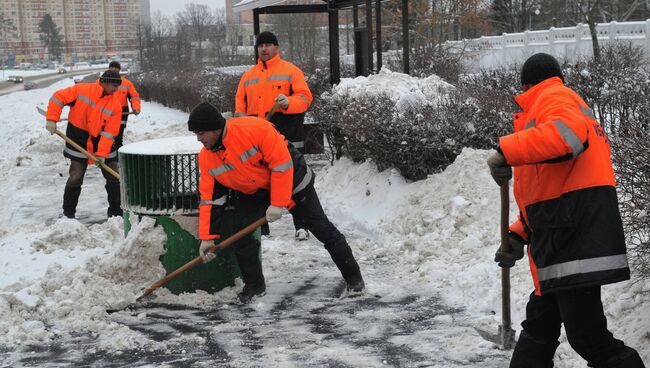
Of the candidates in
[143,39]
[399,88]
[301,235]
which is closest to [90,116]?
[301,235]

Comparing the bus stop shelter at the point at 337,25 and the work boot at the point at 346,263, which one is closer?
the work boot at the point at 346,263

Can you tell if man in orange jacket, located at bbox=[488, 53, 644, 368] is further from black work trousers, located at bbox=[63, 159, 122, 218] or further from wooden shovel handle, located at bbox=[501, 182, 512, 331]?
black work trousers, located at bbox=[63, 159, 122, 218]

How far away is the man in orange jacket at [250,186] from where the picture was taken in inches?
214

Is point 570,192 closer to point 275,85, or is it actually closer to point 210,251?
point 210,251

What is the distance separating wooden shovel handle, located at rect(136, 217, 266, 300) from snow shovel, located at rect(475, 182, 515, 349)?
1690 mm

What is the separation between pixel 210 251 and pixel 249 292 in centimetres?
49

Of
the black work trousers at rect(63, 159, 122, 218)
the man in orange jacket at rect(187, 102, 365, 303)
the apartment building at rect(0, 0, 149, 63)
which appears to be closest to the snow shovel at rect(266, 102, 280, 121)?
the man in orange jacket at rect(187, 102, 365, 303)

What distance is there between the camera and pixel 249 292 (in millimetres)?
5980

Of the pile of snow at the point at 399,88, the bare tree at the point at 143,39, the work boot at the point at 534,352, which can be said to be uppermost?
the bare tree at the point at 143,39

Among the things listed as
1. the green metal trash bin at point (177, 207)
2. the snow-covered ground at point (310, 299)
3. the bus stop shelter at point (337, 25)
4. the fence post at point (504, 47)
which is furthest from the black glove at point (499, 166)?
the fence post at point (504, 47)

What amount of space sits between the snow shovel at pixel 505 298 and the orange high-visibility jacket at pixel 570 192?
384 mm

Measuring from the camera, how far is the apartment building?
439 feet

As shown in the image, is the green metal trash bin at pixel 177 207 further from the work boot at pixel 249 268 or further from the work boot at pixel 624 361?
the work boot at pixel 624 361

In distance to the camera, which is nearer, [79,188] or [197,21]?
[79,188]
